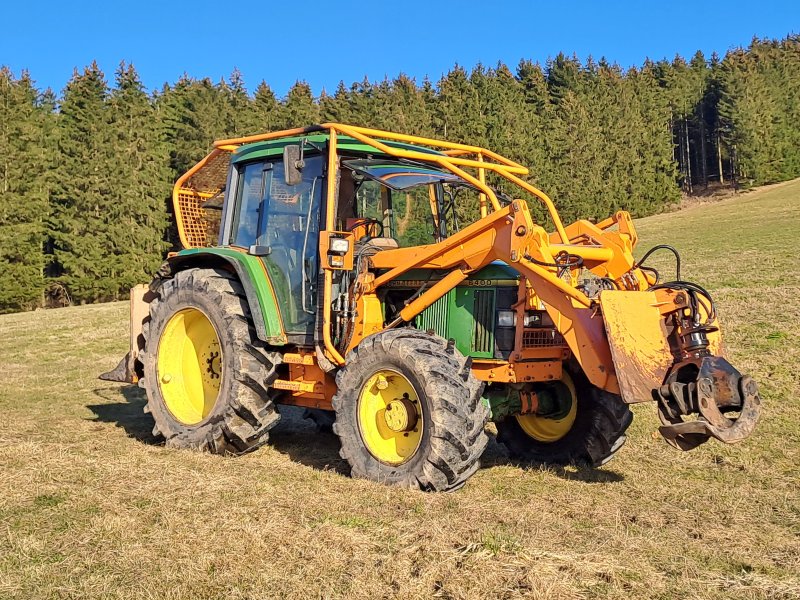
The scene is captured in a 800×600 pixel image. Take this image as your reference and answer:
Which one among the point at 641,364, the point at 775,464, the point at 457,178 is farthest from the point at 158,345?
the point at 775,464

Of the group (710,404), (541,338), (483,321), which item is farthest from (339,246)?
(710,404)

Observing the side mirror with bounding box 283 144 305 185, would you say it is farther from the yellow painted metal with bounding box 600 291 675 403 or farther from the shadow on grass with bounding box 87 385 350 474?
the yellow painted metal with bounding box 600 291 675 403

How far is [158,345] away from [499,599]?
192 inches

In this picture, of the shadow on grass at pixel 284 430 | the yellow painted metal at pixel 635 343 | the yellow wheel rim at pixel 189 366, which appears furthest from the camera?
the yellow wheel rim at pixel 189 366

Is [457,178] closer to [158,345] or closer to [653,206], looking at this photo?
[158,345]

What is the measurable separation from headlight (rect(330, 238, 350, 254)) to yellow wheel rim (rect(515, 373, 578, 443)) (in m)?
2.11

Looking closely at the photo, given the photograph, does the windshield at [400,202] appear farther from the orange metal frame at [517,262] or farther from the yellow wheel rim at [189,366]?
the yellow wheel rim at [189,366]

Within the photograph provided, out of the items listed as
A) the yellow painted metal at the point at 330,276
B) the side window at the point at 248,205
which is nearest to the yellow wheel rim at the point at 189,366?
the side window at the point at 248,205

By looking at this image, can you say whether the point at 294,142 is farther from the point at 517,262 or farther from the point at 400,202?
the point at 517,262

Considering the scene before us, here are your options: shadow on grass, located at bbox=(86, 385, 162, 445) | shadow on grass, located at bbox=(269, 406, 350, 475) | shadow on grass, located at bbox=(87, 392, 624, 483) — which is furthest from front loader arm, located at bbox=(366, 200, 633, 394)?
shadow on grass, located at bbox=(86, 385, 162, 445)

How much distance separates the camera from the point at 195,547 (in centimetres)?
427

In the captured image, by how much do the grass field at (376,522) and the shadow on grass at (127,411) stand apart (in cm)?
16

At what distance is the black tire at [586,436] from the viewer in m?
6.31

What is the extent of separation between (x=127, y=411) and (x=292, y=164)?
16.5 ft
